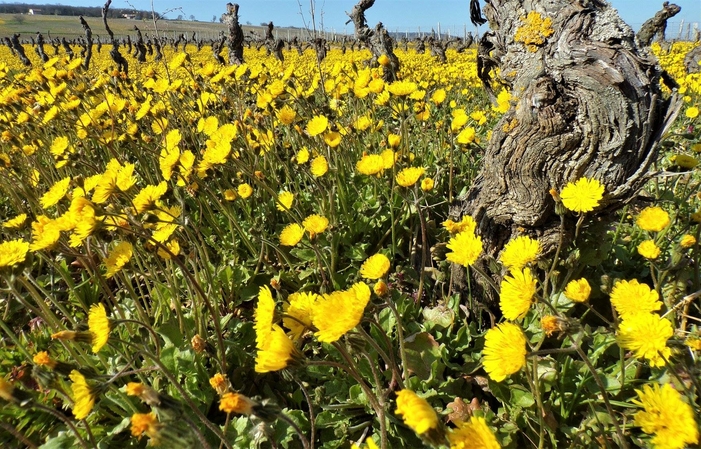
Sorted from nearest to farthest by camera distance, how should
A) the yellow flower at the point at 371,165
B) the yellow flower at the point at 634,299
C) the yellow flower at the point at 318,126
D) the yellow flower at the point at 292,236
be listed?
the yellow flower at the point at 634,299 < the yellow flower at the point at 292,236 < the yellow flower at the point at 371,165 < the yellow flower at the point at 318,126

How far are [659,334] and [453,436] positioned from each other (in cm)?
65

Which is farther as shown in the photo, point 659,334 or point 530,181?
point 530,181

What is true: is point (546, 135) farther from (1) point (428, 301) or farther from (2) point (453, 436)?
(2) point (453, 436)

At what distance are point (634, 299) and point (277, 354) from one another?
3.88ft

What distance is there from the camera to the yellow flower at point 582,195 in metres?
1.63

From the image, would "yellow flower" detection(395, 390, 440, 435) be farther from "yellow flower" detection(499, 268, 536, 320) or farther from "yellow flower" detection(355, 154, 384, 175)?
"yellow flower" detection(355, 154, 384, 175)

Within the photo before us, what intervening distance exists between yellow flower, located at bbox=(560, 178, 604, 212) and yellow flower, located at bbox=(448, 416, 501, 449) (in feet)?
3.43

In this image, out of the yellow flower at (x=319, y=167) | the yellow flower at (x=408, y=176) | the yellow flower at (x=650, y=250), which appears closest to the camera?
the yellow flower at (x=650, y=250)

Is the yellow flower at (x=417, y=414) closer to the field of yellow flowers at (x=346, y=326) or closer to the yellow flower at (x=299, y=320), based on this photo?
the field of yellow flowers at (x=346, y=326)

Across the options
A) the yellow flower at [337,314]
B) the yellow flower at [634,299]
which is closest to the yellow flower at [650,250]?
the yellow flower at [634,299]

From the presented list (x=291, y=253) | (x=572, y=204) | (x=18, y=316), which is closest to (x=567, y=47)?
(x=572, y=204)

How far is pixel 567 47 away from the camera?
5.54 feet

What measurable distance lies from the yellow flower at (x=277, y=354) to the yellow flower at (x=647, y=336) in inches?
36.0

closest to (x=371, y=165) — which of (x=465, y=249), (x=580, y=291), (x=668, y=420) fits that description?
(x=465, y=249)
